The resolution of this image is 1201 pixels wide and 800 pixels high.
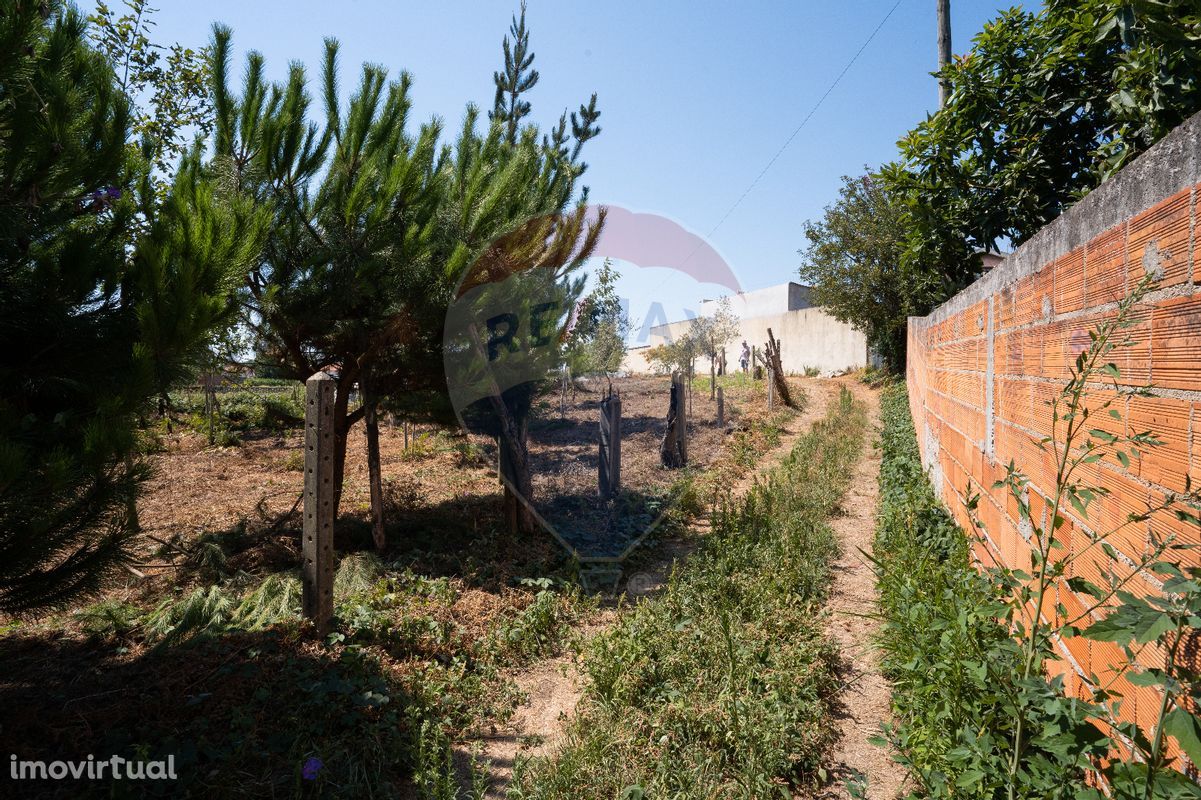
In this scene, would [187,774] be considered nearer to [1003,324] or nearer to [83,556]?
[83,556]

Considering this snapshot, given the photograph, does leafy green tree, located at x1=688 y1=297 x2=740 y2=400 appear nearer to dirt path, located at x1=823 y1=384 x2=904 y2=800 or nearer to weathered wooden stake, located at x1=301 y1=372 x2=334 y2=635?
dirt path, located at x1=823 y1=384 x2=904 y2=800

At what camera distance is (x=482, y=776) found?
2492mm

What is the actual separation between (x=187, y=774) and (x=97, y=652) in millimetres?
1500

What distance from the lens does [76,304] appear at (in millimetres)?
2586

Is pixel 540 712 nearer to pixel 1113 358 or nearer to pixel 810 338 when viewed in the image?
pixel 1113 358

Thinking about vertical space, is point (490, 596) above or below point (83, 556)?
below

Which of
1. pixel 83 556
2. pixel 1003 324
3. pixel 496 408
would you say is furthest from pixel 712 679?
pixel 496 408

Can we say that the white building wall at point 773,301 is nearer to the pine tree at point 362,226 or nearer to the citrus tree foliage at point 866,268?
the citrus tree foliage at point 866,268

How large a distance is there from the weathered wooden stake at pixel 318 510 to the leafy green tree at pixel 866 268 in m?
16.8

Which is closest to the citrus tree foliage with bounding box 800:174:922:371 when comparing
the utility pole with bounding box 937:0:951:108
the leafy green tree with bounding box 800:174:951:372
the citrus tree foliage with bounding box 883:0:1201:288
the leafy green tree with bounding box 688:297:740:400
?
the leafy green tree with bounding box 800:174:951:372

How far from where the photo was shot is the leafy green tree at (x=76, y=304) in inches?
85.3

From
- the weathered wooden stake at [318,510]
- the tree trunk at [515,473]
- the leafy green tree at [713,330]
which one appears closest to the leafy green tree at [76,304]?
the weathered wooden stake at [318,510]

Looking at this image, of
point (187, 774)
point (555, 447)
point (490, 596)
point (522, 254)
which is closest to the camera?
point (187, 774)

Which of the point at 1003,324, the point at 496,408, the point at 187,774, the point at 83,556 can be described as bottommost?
the point at 187,774
